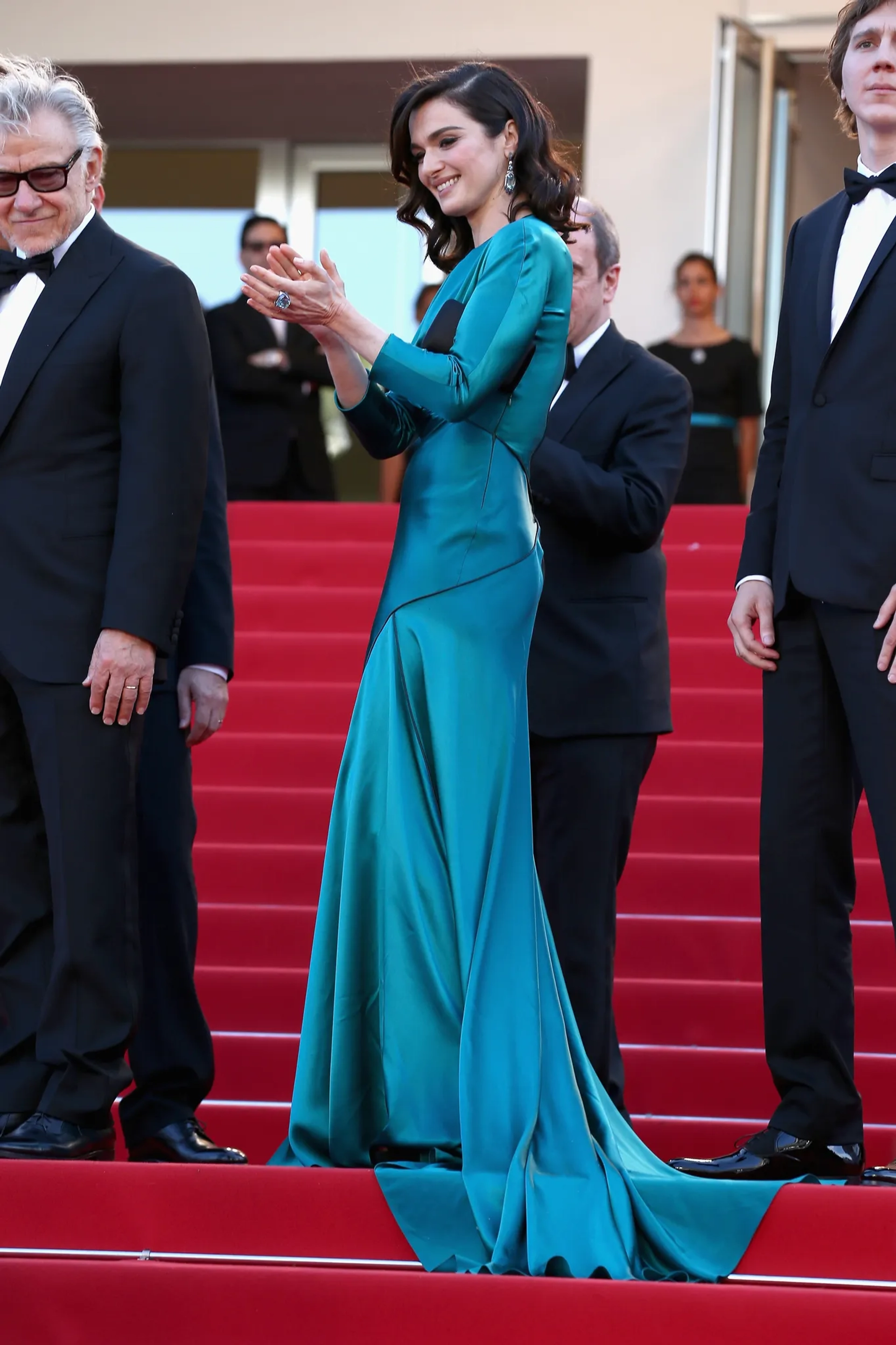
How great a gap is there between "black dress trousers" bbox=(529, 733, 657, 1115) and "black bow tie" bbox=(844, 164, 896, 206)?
39.0 inches

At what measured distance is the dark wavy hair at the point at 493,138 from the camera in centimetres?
279

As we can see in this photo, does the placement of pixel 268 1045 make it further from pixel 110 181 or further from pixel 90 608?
pixel 110 181

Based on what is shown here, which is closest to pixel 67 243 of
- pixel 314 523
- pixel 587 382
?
pixel 587 382

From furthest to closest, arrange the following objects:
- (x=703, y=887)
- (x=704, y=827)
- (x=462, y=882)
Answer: (x=704, y=827), (x=703, y=887), (x=462, y=882)

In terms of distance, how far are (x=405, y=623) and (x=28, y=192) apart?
924 millimetres

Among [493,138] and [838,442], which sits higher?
[493,138]

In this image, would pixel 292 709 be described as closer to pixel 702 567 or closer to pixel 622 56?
pixel 702 567

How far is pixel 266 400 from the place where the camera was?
712 centimetres

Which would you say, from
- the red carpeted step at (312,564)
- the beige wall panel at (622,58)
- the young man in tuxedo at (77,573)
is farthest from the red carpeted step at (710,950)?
the beige wall panel at (622,58)

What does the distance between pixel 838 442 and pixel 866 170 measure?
0.47 m

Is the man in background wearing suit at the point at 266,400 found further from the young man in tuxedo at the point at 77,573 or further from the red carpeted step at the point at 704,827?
the young man in tuxedo at the point at 77,573

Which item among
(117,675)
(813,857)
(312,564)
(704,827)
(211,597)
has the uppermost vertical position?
(312,564)

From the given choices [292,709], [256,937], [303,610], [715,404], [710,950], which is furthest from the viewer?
[715,404]

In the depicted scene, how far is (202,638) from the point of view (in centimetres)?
329
